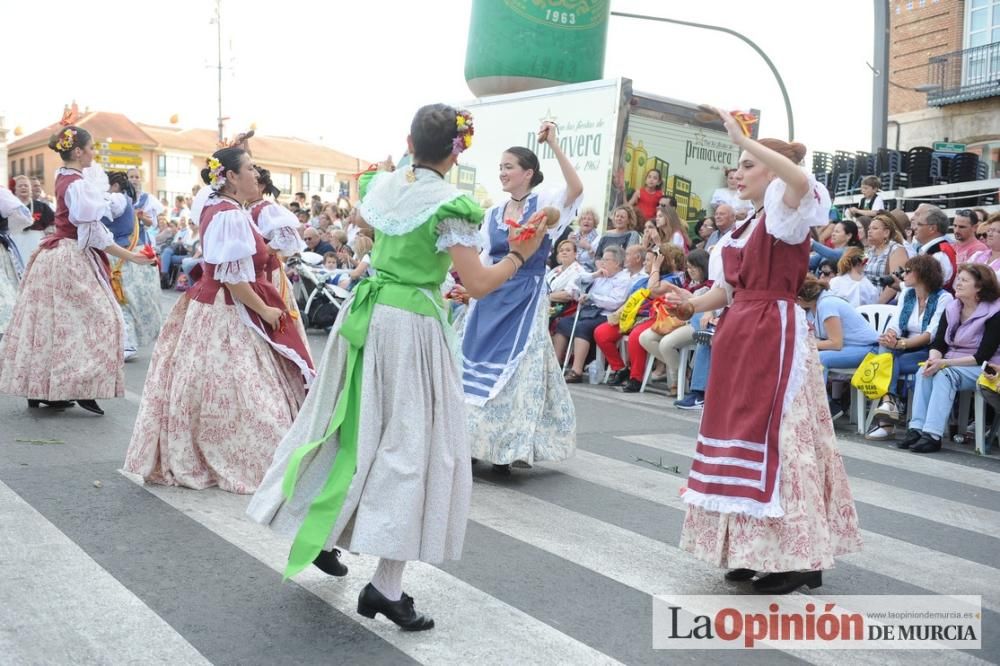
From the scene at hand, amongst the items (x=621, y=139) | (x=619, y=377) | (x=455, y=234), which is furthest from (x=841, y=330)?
(x=455, y=234)

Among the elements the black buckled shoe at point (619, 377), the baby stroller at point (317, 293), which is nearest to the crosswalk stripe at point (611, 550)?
the black buckled shoe at point (619, 377)

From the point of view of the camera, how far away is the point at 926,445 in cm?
785

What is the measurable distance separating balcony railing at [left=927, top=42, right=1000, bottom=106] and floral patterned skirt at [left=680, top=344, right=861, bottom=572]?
2083 centimetres

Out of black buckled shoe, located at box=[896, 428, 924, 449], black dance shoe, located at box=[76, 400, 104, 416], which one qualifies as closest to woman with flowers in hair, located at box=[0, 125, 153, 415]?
black dance shoe, located at box=[76, 400, 104, 416]

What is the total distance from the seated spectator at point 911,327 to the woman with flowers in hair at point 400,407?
5.68m

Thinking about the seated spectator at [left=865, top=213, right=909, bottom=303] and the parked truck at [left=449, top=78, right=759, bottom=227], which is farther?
the parked truck at [left=449, top=78, right=759, bottom=227]

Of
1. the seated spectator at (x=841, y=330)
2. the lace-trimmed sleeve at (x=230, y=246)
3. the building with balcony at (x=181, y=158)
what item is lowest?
the seated spectator at (x=841, y=330)

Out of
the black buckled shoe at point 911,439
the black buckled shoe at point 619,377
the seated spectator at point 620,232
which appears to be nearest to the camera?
the black buckled shoe at point 911,439

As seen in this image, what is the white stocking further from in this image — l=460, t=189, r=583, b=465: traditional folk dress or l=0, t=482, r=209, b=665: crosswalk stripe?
l=460, t=189, r=583, b=465: traditional folk dress

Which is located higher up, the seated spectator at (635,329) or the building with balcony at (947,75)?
the building with balcony at (947,75)

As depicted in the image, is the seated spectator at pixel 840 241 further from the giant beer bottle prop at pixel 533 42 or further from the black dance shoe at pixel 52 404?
the giant beer bottle prop at pixel 533 42

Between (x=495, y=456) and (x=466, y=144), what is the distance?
9.39 ft

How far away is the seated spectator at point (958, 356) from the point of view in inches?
310

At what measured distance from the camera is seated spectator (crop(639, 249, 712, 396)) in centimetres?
985
